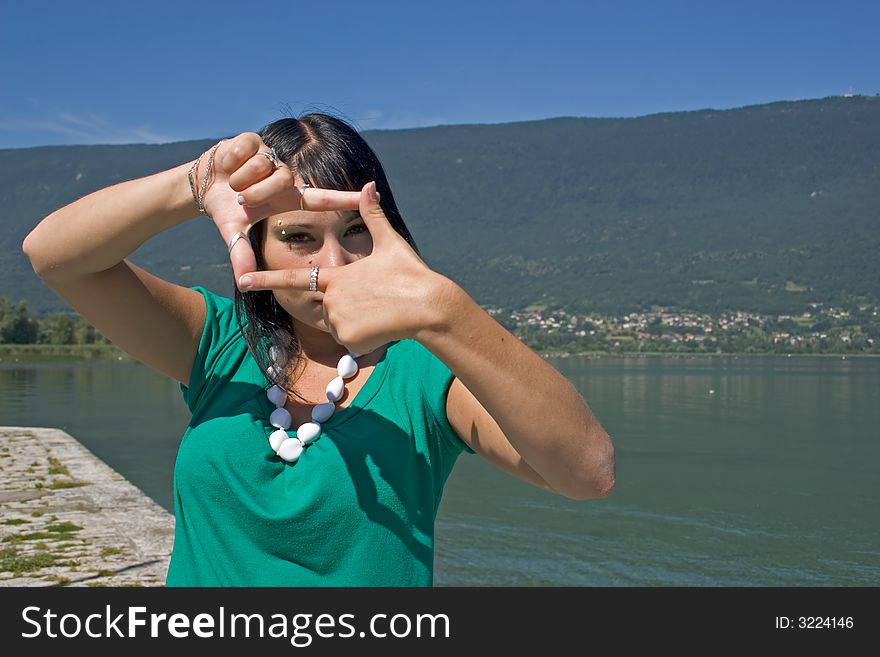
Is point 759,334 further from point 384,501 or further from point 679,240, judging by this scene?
point 384,501

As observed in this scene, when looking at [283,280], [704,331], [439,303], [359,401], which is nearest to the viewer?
[439,303]

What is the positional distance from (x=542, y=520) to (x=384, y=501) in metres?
13.2

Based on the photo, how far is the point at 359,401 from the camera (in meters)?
1.57

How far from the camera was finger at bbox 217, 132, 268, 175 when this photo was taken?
1372 mm

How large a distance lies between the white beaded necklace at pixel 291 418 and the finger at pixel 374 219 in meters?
0.43

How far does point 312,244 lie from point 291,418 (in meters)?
0.31

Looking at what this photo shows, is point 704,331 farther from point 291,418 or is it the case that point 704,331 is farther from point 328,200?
point 328,200

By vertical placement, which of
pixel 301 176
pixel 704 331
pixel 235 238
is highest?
pixel 704 331

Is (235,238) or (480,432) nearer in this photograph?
(235,238)

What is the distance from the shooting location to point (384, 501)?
57.2 inches

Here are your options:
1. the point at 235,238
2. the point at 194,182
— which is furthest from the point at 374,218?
the point at 194,182

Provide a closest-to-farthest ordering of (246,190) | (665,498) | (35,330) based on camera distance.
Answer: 1. (246,190)
2. (665,498)
3. (35,330)
